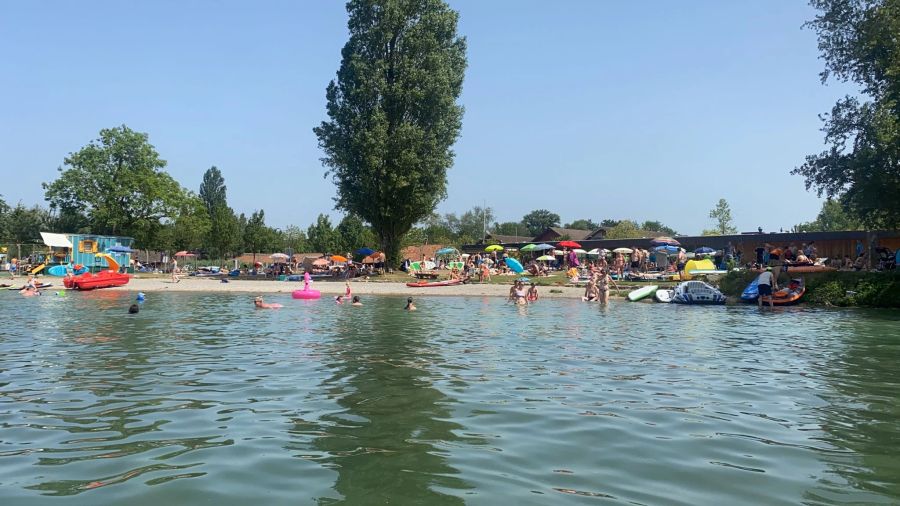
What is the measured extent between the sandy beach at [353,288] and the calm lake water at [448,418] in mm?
17863

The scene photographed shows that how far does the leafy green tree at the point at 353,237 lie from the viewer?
265ft

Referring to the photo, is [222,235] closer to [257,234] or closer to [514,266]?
[257,234]

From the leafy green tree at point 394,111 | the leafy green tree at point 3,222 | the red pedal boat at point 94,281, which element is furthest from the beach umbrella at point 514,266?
the leafy green tree at point 3,222

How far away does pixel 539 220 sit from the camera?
13212 centimetres

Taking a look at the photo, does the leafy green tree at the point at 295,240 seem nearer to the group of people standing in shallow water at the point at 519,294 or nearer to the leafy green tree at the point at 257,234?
the leafy green tree at the point at 257,234

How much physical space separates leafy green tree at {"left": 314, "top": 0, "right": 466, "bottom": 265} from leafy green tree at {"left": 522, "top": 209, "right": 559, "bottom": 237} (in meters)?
83.9

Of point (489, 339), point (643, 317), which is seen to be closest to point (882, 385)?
point (489, 339)

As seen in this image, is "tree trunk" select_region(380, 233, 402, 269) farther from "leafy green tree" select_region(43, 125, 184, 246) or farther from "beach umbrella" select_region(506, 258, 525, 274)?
"leafy green tree" select_region(43, 125, 184, 246)

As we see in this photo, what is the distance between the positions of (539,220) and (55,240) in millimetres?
94443

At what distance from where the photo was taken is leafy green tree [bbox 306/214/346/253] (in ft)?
271

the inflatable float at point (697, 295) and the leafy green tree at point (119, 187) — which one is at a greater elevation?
the leafy green tree at point (119, 187)

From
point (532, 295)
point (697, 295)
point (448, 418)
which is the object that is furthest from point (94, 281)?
point (448, 418)

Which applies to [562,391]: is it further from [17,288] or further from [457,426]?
[17,288]

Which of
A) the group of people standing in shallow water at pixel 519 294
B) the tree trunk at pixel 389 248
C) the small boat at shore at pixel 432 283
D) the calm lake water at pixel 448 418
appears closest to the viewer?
the calm lake water at pixel 448 418
